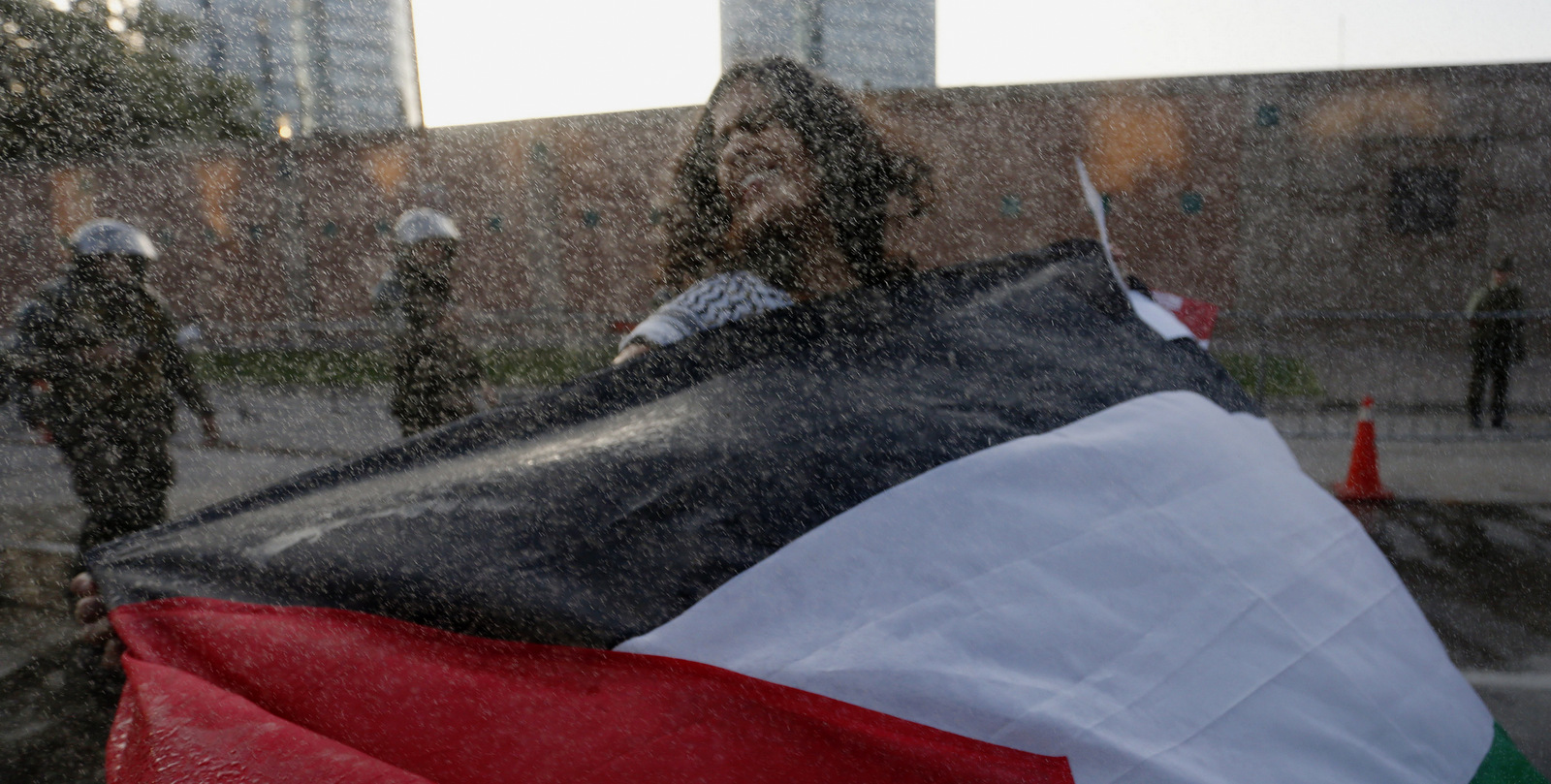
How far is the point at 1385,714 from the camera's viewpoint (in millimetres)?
909

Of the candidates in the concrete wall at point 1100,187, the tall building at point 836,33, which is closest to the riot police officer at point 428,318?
the tall building at point 836,33

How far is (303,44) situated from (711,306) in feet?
6.53

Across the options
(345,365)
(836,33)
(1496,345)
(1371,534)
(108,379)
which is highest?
(836,33)

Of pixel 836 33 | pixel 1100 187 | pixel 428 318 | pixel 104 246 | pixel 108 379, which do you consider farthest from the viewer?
pixel 1100 187

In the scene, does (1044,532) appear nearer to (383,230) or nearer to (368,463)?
(368,463)

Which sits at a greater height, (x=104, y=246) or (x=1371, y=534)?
(x=104, y=246)

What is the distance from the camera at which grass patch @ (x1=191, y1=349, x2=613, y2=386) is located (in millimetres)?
8359

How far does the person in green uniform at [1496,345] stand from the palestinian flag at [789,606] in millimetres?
7057

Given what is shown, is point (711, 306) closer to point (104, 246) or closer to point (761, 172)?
point (761, 172)

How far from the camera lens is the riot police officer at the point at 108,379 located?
8.66 feet

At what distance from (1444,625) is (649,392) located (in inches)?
119

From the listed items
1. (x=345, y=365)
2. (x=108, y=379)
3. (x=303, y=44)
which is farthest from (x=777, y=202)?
(x=345, y=365)

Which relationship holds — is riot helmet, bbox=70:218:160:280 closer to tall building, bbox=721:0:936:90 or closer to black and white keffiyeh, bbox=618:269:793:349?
tall building, bbox=721:0:936:90

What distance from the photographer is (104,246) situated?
2672mm
